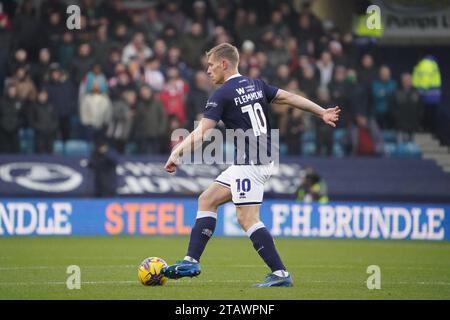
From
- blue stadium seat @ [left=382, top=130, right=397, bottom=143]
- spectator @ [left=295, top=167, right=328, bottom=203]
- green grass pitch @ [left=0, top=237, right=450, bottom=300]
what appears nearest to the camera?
green grass pitch @ [left=0, top=237, right=450, bottom=300]

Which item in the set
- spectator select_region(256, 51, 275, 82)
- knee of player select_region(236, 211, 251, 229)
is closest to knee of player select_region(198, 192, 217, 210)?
knee of player select_region(236, 211, 251, 229)

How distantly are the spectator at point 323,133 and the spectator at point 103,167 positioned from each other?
453 centimetres

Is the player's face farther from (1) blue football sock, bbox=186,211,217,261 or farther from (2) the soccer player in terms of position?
(1) blue football sock, bbox=186,211,217,261

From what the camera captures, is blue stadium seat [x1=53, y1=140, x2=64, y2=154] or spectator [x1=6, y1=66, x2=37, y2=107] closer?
spectator [x1=6, y1=66, x2=37, y2=107]

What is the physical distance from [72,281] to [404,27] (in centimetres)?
1819

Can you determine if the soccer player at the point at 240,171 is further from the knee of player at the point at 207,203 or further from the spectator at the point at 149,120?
the spectator at the point at 149,120

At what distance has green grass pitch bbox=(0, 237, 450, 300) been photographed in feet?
34.0

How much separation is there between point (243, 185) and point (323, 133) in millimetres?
12643

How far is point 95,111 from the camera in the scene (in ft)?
72.1

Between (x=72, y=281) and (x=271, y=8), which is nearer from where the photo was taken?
(x=72, y=281)

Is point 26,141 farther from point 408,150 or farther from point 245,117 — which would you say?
point 245,117

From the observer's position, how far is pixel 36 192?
2189cm

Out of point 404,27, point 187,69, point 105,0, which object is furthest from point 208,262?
point 404,27
